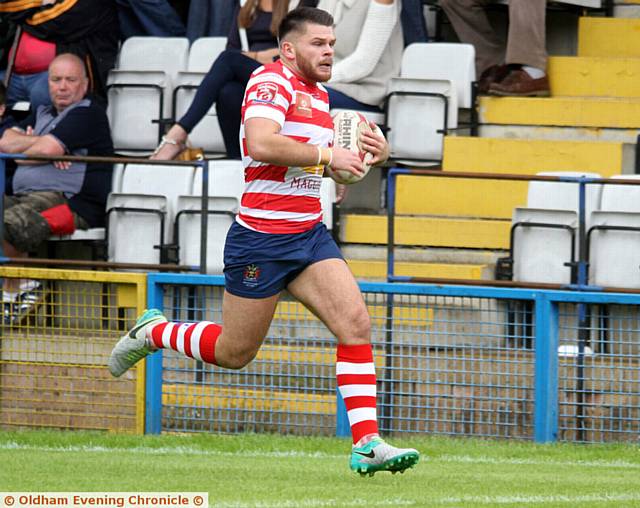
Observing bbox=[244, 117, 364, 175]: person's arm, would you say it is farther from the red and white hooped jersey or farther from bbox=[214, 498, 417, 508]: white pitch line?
bbox=[214, 498, 417, 508]: white pitch line

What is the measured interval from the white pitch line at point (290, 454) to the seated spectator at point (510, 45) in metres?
3.76

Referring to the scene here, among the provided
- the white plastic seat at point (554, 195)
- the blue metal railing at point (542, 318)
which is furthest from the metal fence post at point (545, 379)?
the white plastic seat at point (554, 195)

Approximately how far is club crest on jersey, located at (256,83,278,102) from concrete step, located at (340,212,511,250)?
3.70 m

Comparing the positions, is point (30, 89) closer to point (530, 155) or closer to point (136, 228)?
point (136, 228)

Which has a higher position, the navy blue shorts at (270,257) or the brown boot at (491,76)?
the brown boot at (491,76)

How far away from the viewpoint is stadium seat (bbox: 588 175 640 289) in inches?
343

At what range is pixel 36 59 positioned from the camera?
11.4 meters

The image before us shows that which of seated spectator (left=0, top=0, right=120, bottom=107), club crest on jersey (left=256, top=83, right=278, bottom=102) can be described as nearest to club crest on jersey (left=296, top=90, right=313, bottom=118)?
club crest on jersey (left=256, top=83, right=278, bottom=102)

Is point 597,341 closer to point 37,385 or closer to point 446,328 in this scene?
point 446,328

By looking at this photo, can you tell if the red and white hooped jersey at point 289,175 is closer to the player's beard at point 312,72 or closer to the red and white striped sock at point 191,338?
the player's beard at point 312,72

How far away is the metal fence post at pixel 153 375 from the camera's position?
8945 mm

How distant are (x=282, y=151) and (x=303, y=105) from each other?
1.13 feet

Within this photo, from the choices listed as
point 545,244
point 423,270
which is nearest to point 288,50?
point 545,244

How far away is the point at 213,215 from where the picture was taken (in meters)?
9.62
